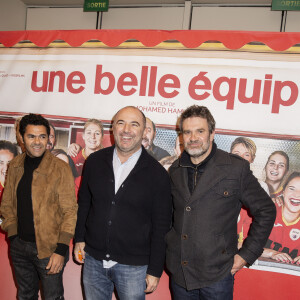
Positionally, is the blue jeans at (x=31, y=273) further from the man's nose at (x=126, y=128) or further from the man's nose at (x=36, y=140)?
the man's nose at (x=126, y=128)

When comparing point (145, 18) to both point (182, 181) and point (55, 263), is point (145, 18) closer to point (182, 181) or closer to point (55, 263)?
point (182, 181)

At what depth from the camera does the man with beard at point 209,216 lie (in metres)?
1.54

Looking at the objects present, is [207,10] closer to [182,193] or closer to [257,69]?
[257,69]

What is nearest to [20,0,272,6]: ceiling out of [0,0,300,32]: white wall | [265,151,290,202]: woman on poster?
[0,0,300,32]: white wall

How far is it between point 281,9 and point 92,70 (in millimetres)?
1916

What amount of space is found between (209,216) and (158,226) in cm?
30

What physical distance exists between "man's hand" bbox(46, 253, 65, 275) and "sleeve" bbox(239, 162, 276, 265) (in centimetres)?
113

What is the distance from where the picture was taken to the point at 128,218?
1.58 metres

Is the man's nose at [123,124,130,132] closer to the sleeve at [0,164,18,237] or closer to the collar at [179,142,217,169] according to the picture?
the collar at [179,142,217,169]

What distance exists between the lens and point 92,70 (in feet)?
7.54

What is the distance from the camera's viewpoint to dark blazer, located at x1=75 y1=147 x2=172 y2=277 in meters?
1.57

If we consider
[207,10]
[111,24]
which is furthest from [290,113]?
[111,24]

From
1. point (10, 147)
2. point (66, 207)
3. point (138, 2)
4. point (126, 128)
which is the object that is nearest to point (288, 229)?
point (126, 128)

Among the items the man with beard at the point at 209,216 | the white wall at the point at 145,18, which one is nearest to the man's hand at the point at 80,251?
the man with beard at the point at 209,216
